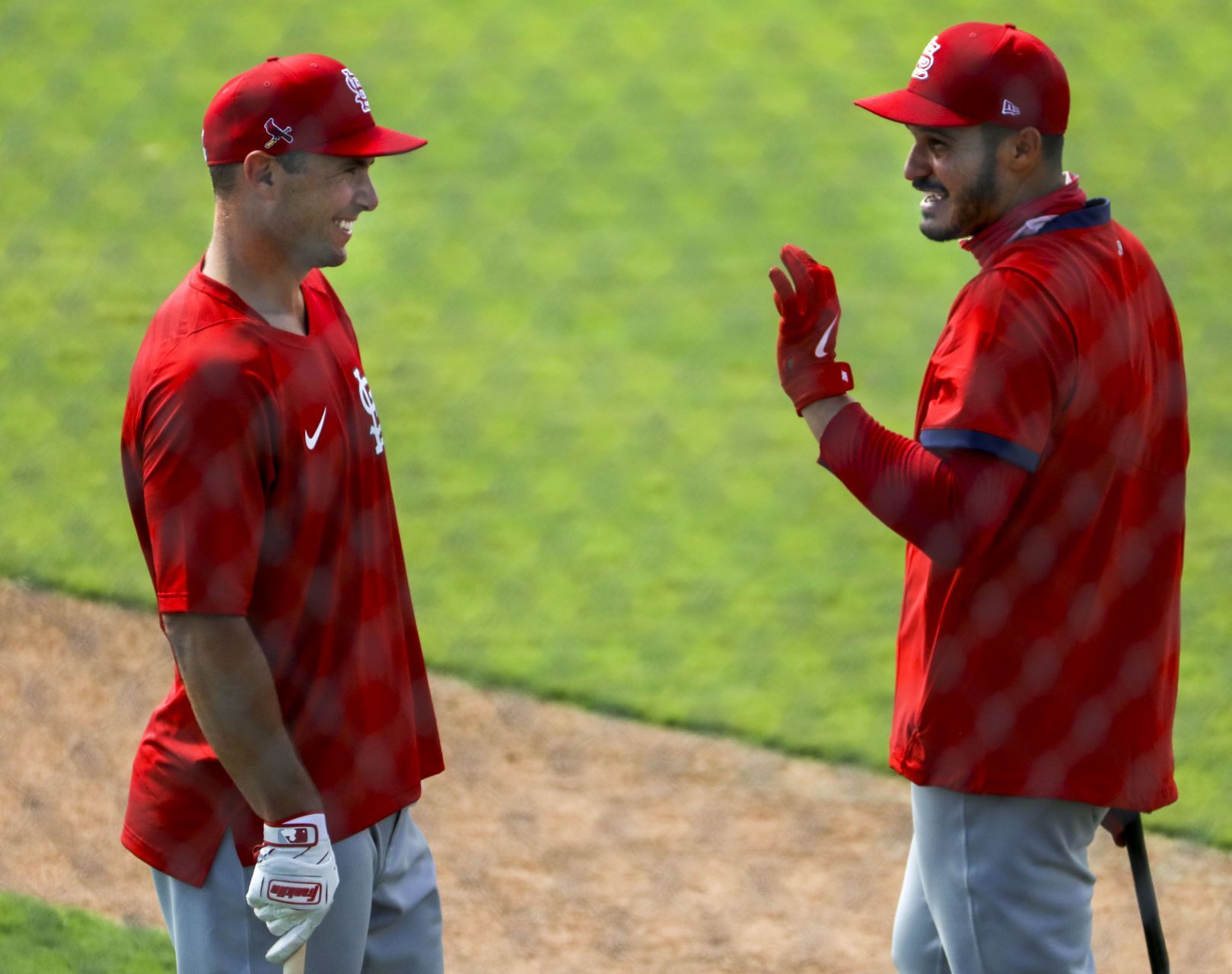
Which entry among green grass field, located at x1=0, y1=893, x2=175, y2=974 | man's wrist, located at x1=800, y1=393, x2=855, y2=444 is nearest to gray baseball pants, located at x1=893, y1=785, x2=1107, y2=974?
man's wrist, located at x1=800, y1=393, x2=855, y2=444

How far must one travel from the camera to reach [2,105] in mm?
8578

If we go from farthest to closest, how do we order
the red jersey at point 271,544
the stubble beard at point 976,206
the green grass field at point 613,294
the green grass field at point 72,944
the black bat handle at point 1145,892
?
the green grass field at point 613,294, the green grass field at point 72,944, the black bat handle at point 1145,892, the stubble beard at point 976,206, the red jersey at point 271,544

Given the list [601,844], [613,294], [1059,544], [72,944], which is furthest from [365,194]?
[613,294]

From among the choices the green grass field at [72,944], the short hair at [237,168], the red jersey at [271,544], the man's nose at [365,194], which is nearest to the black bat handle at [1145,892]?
the red jersey at [271,544]

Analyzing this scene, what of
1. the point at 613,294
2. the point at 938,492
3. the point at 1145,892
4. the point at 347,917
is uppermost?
the point at 938,492

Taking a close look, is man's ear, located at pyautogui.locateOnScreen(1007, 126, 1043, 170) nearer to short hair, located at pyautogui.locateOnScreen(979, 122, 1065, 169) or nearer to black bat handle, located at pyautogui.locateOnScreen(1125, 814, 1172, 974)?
short hair, located at pyautogui.locateOnScreen(979, 122, 1065, 169)

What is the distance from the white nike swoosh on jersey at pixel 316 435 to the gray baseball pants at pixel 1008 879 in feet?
3.43

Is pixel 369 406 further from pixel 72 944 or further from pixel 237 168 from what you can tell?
pixel 72 944

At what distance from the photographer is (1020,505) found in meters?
2.45

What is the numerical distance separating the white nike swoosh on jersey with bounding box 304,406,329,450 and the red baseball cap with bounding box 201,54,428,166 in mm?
368

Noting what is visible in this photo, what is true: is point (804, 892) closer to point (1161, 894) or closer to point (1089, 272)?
point (1161, 894)

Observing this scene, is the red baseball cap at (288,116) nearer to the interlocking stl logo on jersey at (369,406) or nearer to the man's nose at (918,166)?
the interlocking stl logo on jersey at (369,406)

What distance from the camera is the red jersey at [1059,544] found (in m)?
2.37

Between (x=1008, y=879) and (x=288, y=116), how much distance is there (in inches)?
59.6
